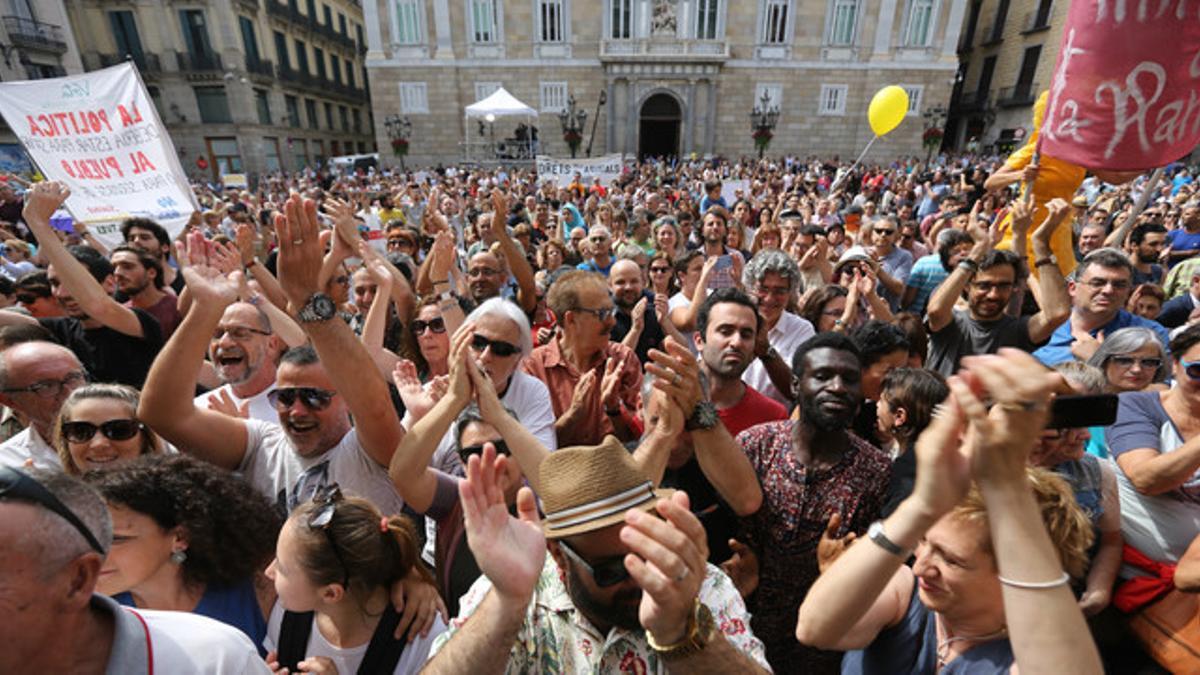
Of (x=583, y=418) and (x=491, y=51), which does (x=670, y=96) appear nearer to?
(x=491, y=51)

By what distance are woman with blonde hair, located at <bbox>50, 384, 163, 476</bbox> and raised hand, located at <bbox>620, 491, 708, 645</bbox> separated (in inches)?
81.1

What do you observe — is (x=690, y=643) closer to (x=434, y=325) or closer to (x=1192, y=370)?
(x=1192, y=370)

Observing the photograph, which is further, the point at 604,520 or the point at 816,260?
the point at 816,260

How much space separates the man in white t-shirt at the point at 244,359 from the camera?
2.77 meters

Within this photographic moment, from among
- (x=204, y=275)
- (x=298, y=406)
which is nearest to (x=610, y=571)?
(x=298, y=406)

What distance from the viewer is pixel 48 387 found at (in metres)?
2.31

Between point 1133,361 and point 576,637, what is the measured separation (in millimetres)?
2810

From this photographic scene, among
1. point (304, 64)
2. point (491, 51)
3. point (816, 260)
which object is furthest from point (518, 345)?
point (304, 64)

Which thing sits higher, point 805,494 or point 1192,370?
point 1192,370

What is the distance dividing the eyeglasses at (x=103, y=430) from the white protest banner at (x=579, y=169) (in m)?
11.4

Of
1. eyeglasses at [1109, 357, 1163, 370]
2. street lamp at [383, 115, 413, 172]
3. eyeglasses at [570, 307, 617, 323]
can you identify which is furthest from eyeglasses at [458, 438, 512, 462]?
street lamp at [383, 115, 413, 172]

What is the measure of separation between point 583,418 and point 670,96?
1097 inches

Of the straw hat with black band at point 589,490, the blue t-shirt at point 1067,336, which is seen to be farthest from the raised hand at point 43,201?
the blue t-shirt at point 1067,336

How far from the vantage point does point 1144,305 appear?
3.89 m
